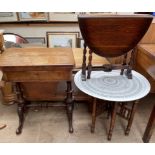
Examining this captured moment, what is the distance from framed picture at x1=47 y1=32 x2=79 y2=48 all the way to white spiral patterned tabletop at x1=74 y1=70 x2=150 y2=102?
56.4 inches

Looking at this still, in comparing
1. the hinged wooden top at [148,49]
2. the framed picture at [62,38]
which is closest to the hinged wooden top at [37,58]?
the hinged wooden top at [148,49]

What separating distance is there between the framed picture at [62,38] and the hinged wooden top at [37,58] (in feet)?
4.54

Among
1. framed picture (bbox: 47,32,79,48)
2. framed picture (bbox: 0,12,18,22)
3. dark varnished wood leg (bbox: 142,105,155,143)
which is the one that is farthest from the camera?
framed picture (bbox: 47,32,79,48)

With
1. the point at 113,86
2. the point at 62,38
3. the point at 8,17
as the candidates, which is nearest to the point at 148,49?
the point at 113,86

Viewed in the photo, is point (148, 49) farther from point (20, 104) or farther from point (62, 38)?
point (62, 38)

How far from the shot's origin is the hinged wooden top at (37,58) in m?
1.39

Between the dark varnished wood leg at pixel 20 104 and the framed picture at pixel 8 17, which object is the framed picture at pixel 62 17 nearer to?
the framed picture at pixel 8 17

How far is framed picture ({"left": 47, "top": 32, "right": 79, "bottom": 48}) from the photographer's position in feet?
9.72

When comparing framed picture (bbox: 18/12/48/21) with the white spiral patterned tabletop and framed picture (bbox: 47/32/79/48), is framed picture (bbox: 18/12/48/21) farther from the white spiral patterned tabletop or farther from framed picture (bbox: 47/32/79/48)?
the white spiral patterned tabletop

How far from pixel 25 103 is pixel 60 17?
1.65 m

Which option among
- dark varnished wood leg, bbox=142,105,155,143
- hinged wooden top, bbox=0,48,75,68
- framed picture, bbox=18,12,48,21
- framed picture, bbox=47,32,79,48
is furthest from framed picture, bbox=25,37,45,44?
dark varnished wood leg, bbox=142,105,155,143

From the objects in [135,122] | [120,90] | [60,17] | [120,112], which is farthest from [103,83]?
[60,17]

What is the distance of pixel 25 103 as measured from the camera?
1816 mm
